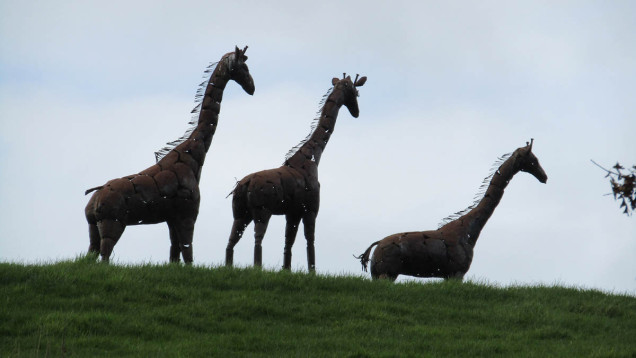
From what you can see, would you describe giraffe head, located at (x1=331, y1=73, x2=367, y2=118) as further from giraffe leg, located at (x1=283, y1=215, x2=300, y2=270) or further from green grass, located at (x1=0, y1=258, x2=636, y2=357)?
green grass, located at (x1=0, y1=258, x2=636, y2=357)

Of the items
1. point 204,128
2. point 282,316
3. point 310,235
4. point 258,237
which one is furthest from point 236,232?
point 282,316

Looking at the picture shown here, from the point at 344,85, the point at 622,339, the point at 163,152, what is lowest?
the point at 622,339

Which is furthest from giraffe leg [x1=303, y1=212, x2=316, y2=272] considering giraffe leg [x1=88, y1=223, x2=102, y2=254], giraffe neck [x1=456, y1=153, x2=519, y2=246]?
giraffe leg [x1=88, y1=223, x2=102, y2=254]

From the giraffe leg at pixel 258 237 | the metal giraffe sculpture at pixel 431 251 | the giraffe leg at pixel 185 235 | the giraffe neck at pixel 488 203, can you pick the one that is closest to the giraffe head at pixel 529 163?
the giraffe neck at pixel 488 203

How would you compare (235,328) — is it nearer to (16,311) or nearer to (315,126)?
(16,311)

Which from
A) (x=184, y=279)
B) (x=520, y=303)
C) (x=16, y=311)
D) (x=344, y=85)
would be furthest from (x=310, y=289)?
(x=344, y=85)

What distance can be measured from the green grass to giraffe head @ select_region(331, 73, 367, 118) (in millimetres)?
4929

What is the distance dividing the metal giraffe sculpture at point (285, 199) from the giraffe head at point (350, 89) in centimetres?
139

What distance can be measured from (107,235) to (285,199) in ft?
10.5

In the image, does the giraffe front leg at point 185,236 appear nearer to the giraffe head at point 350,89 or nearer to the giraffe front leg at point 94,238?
the giraffe front leg at point 94,238

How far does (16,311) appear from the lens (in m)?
11.8

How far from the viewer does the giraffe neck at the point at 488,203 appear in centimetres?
1669

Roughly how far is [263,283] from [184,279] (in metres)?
1.16

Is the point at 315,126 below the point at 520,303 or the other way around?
the other way around
